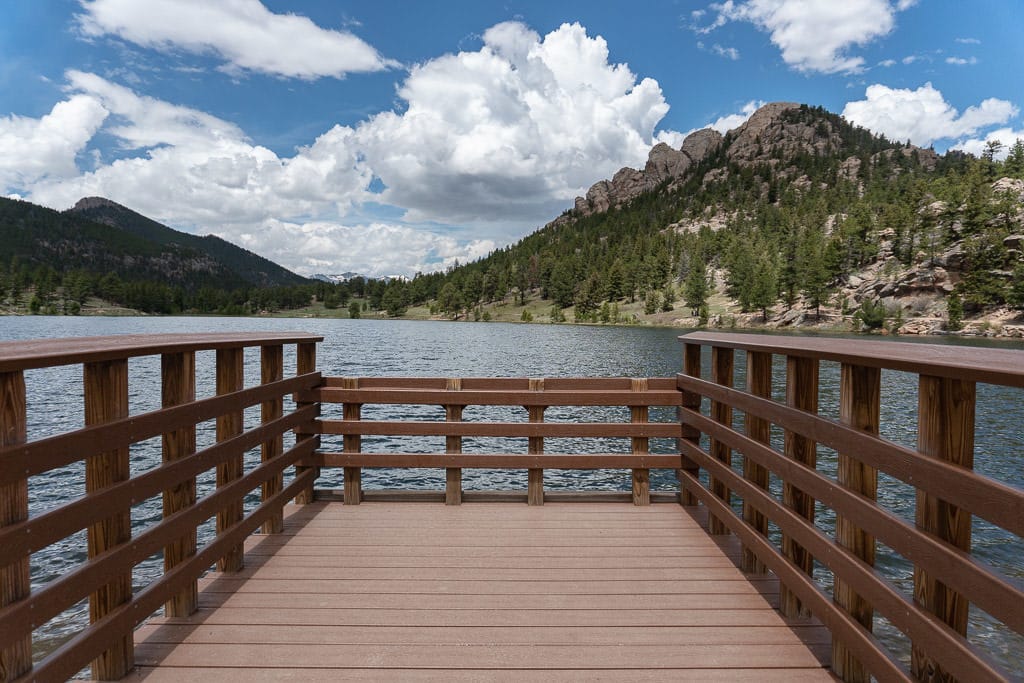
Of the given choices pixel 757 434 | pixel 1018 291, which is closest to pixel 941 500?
pixel 757 434

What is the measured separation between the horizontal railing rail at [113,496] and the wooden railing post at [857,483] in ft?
12.1

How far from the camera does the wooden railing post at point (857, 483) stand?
300cm

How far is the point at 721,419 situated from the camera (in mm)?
5273

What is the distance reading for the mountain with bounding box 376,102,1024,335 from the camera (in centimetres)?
7662

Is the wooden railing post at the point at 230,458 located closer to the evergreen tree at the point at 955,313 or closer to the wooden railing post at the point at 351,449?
the wooden railing post at the point at 351,449

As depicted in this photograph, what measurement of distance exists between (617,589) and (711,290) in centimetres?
12530

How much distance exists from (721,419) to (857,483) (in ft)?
7.20

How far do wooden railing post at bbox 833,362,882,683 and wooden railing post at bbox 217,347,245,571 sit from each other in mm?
4037

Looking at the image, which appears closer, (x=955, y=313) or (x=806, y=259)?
(x=955, y=313)

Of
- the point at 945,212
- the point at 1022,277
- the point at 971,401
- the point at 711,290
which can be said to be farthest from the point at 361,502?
the point at 711,290

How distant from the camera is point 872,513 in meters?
2.79

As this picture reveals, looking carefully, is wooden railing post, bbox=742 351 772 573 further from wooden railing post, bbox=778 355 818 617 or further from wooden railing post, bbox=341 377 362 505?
wooden railing post, bbox=341 377 362 505

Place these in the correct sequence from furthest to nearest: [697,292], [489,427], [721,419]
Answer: [697,292], [489,427], [721,419]

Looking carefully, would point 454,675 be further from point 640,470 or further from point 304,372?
point 304,372
